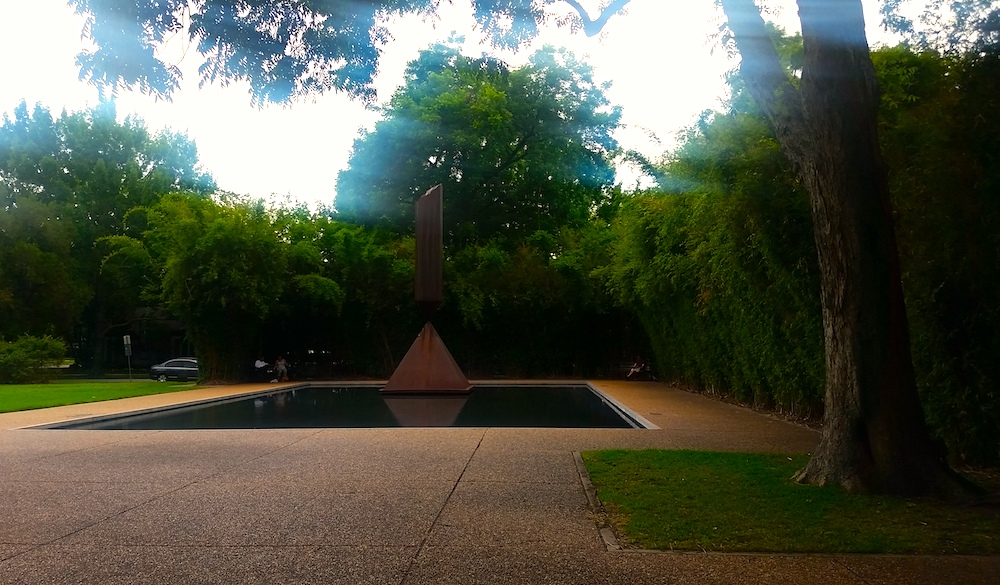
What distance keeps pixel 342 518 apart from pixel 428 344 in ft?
40.1

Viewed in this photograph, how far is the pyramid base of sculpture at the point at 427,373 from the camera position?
55.0 ft

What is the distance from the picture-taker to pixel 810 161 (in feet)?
19.4

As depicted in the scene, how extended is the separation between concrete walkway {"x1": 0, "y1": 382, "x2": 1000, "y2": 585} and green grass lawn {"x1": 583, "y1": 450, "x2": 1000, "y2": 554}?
0.68ft

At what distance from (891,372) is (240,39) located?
6051mm

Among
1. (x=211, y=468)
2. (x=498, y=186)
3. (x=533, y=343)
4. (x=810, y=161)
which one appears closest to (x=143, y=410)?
(x=211, y=468)

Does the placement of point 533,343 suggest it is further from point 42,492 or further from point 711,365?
point 42,492

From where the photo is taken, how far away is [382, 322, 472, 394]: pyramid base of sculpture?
16766 mm

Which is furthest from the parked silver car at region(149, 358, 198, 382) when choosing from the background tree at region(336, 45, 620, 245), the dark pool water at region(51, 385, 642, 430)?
the dark pool water at region(51, 385, 642, 430)

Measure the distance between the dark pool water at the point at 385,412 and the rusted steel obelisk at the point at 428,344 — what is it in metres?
0.37

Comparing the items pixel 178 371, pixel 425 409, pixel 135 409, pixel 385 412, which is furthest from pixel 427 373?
pixel 178 371

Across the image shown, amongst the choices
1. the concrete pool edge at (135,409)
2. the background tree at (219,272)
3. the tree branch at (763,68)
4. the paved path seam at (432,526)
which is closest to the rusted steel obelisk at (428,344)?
the concrete pool edge at (135,409)

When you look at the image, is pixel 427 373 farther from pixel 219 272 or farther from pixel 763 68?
pixel 763 68

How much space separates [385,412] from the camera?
1302 centimetres

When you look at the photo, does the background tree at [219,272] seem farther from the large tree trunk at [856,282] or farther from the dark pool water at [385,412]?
the large tree trunk at [856,282]
